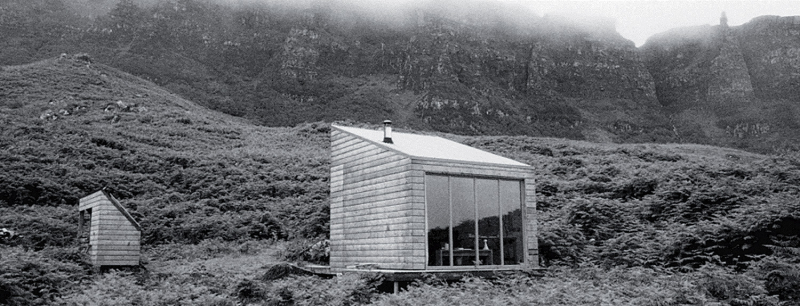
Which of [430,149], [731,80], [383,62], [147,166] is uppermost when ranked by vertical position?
[383,62]

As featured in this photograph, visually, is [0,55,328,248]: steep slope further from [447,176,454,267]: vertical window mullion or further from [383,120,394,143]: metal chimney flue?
[447,176,454,267]: vertical window mullion

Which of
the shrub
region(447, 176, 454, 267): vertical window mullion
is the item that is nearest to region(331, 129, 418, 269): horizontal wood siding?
region(447, 176, 454, 267): vertical window mullion

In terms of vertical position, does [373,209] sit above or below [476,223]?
above

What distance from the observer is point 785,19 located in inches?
4306

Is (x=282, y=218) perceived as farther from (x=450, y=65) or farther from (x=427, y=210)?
(x=450, y=65)

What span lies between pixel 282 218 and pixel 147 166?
1072 centimetres

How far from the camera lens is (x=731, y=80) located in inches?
3912

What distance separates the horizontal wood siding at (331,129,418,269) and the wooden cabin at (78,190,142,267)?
5.27 meters

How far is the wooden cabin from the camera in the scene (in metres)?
15.2

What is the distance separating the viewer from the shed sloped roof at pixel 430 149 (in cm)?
1336

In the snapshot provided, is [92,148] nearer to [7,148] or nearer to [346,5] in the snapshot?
[7,148]

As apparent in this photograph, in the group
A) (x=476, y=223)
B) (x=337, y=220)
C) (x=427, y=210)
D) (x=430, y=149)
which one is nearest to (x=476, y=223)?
(x=476, y=223)

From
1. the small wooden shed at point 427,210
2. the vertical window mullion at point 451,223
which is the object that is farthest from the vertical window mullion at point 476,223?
the vertical window mullion at point 451,223

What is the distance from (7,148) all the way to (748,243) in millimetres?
29674
